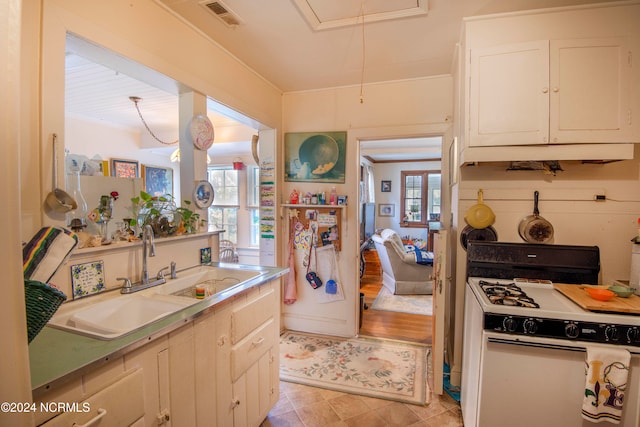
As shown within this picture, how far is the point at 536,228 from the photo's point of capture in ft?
6.77

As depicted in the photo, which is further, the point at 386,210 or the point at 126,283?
the point at 386,210

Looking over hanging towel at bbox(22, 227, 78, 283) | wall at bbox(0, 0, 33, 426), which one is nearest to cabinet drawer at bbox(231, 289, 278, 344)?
hanging towel at bbox(22, 227, 78, 283)

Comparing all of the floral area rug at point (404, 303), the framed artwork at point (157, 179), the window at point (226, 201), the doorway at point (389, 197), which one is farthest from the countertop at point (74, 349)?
the window at point (226, 201)

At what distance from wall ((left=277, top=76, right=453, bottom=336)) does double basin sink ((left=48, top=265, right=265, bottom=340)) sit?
4.60 ft

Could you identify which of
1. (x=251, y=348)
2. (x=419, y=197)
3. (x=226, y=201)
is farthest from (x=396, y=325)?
(x=419, y=197)

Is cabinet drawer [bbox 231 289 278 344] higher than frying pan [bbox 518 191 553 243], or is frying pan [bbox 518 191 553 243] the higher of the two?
frying pan [bbox 518 191 553 243]

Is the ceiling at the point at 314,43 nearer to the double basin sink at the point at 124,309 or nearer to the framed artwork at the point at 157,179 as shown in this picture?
the double basin sink at the point at 124,309

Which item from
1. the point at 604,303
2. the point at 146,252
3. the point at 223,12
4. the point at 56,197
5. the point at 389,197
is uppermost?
the point at 223,12

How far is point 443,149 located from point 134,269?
2.61 metres

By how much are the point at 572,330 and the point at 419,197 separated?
20.3 feet

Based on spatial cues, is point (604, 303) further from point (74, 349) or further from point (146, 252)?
point (146, 252)

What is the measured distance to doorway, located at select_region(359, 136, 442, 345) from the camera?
202 inches

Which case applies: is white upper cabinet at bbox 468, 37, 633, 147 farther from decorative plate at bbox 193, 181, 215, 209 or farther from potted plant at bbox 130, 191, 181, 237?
potted plant at bbox 130, 191, 181, 237

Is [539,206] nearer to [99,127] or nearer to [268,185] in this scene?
[268,185]
